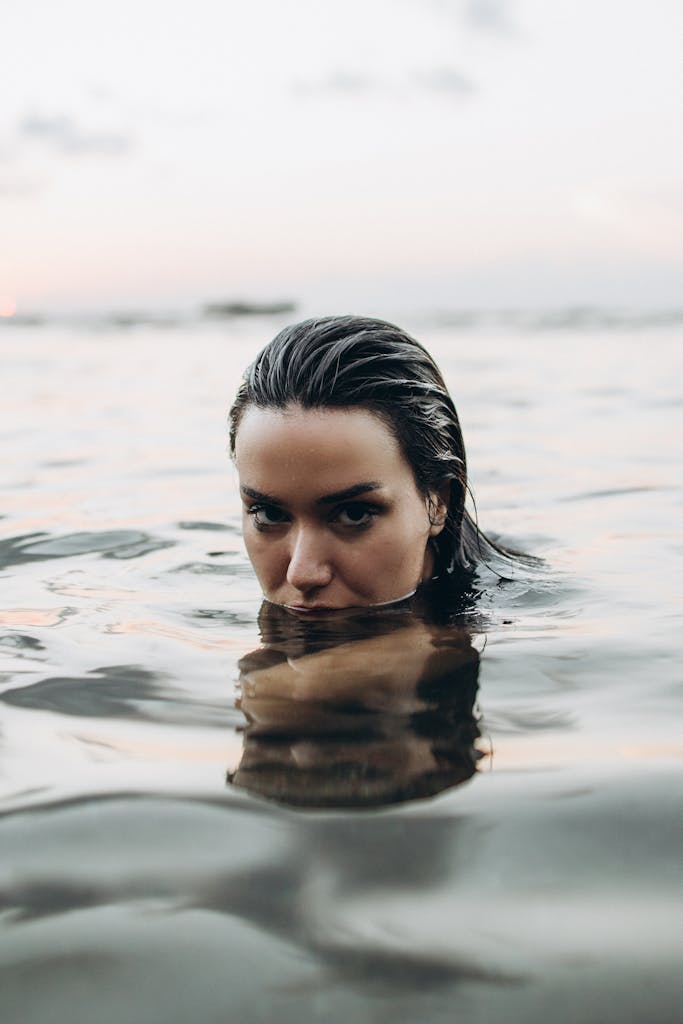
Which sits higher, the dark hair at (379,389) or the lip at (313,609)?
the dark hair at (379,389)

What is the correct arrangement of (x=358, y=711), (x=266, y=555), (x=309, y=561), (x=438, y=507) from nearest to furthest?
(x=358, y=711), (x=309, y=561), (x=266, y=555), (x=438, y=507)

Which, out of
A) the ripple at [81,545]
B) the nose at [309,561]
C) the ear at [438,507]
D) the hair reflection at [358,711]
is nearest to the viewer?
the hair reflection at [358,711]

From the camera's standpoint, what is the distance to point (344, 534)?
344 centimetres

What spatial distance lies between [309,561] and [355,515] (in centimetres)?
22

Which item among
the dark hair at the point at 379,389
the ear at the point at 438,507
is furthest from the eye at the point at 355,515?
the ear at the point at 438,507

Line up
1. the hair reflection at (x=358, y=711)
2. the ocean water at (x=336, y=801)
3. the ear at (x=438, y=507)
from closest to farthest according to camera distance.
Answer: the ocean water at (x=336, y=801) < the hair reflection at (x=358, y=711) < the ear at (x=438, y=507)

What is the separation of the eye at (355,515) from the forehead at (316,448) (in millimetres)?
87

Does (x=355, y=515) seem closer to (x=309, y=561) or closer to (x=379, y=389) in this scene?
(x=309, y=561)

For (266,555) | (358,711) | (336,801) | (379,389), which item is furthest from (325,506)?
(336,801)

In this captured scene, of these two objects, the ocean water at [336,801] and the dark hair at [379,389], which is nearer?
the ocean water at [336,801]

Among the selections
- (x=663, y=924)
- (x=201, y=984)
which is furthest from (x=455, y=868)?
(x=201, y=984)

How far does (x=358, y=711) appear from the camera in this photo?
2514 millimetres

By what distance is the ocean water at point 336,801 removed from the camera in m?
1.50

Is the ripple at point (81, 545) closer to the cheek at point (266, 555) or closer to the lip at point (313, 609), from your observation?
the cheek at point (266, 555)
